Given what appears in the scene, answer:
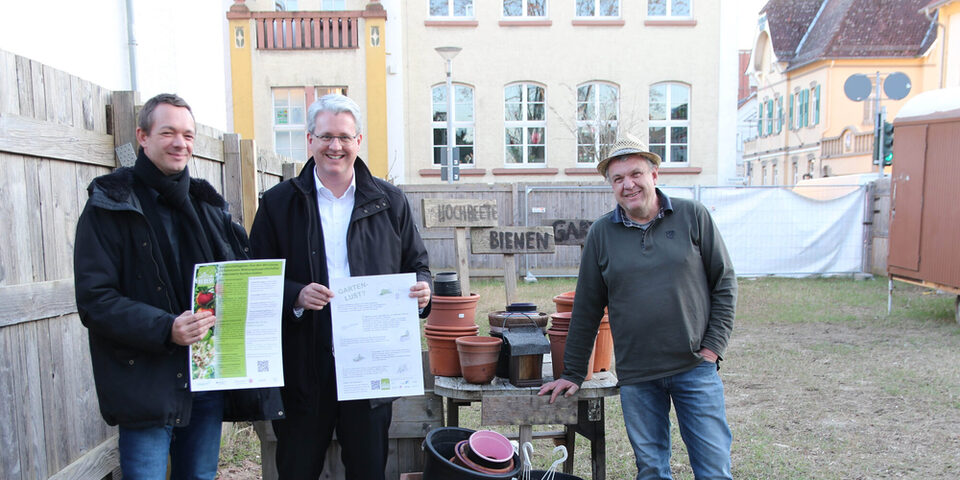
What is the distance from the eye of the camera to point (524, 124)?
1844cm

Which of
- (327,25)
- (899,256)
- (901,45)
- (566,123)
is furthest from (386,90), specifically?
(901,45)

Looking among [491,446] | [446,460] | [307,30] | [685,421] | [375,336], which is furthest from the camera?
[307,30]

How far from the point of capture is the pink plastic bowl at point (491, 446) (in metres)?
3.11

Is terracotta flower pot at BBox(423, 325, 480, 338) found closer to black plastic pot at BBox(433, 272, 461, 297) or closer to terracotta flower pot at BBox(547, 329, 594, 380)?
black plastic pot at BBox(433, 272, 461, 297)

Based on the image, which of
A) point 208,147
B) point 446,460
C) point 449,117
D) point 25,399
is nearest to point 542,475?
point 446,460

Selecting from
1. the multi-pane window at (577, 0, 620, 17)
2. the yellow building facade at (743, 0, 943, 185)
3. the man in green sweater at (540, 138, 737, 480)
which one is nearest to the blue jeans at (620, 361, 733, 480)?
the man in green sweater at (540, 138, 737, 480)

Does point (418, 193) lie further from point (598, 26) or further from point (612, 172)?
point (612, 172)

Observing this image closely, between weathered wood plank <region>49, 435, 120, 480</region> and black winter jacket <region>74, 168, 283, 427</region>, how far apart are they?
92 centimetres

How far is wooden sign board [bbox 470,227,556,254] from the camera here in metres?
4.62

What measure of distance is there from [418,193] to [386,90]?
16.5 ft

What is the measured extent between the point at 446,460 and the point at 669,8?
17599 mm

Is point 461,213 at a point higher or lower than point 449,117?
lower

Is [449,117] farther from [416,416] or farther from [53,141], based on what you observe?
[53,141]

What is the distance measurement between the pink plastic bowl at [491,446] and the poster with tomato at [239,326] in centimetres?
113
